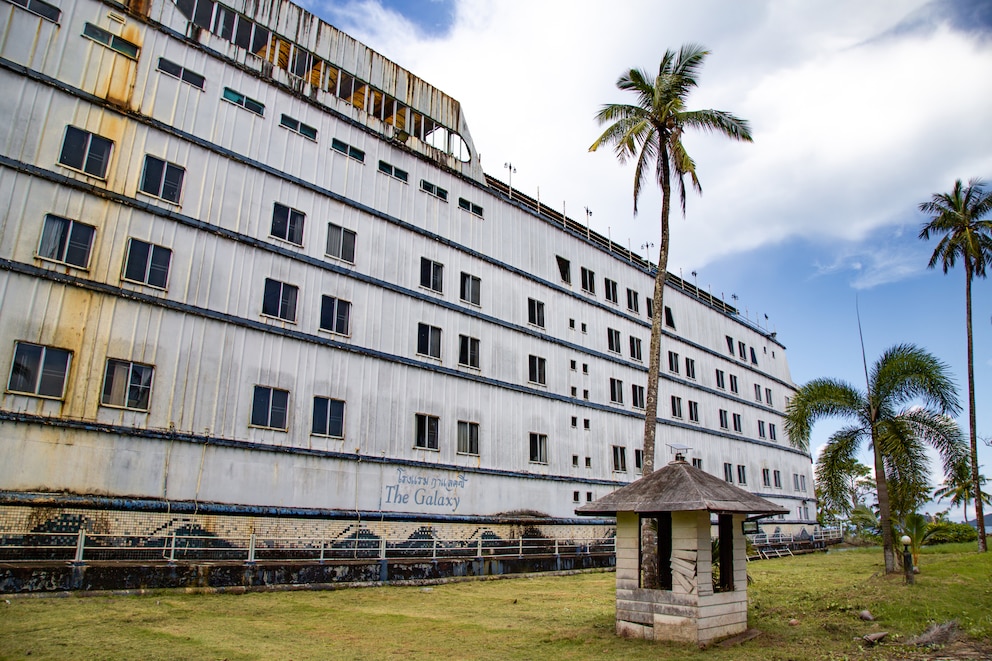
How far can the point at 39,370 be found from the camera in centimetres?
1720

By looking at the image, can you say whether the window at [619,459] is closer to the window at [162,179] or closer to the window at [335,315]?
the window at [335,315]

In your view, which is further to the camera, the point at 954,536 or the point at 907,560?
the point at 954,536

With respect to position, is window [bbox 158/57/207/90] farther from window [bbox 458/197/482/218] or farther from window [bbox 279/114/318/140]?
window [bbox 458/197/482/218]

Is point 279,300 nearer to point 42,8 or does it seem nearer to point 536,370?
point 42,8

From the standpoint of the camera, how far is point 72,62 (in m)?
19.6

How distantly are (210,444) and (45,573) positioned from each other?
628 cm

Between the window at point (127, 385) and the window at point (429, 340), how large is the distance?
399 inches

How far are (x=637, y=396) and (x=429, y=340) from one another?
15349mm

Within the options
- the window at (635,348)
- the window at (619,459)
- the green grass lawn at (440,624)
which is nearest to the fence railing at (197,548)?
the green grass lawn at (440,624)

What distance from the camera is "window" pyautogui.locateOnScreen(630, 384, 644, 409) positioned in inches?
1451

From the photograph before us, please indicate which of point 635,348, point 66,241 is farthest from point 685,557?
point 635,348

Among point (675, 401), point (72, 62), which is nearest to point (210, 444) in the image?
point (72, 62)

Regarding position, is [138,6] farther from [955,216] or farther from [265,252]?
[955,216]

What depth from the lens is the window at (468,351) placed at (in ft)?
91.6
